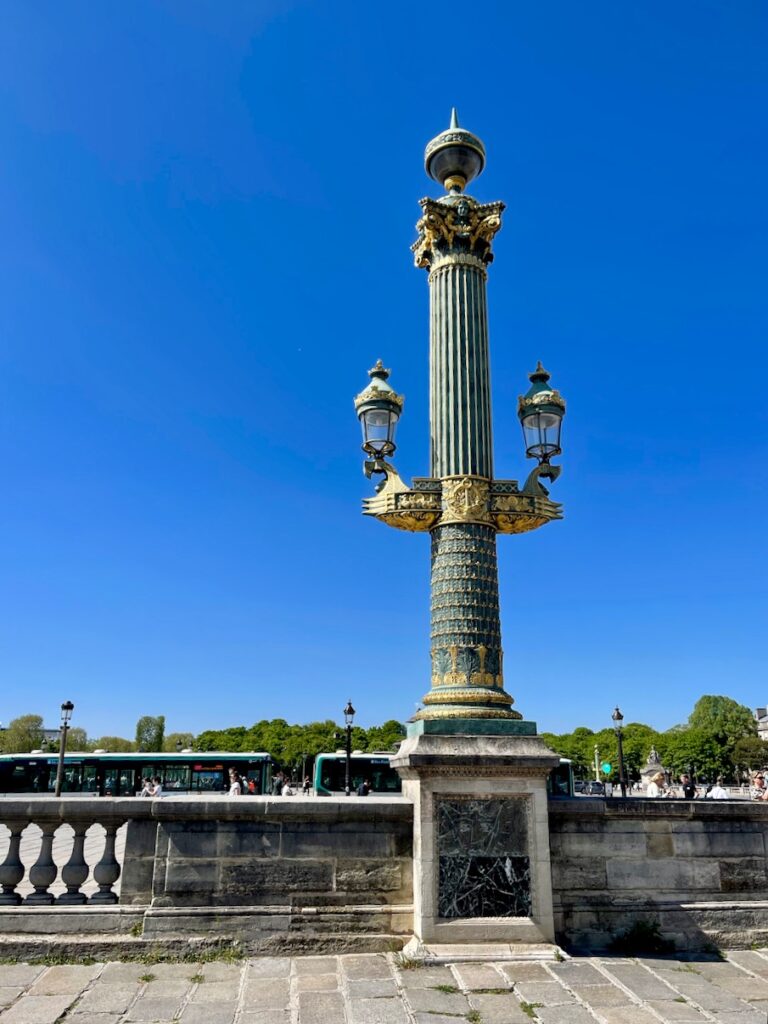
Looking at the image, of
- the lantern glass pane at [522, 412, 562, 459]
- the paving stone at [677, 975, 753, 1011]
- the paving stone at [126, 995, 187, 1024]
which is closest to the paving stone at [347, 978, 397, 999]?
the paving stone at [126, 995, 187, 1024]

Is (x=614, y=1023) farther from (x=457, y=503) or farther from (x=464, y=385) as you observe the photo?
(x=464, y=385)

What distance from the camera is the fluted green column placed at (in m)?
7.70

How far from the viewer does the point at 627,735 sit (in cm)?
10594

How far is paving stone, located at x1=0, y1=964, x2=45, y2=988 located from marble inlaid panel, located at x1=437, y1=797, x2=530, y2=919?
342 cm

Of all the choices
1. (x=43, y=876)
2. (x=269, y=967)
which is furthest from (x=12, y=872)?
(x=269, y=967)

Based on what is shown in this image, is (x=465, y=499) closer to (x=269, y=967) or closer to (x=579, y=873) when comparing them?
(x=579, y=873)

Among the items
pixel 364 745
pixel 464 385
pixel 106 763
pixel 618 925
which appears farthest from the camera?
pixel 364 745

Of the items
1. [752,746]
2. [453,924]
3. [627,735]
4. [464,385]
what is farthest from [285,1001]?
[627,735]

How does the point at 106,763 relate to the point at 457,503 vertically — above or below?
below

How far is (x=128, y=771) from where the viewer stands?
31797 millimetres

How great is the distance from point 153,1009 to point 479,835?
10.3 feet

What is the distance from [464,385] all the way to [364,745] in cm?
6882

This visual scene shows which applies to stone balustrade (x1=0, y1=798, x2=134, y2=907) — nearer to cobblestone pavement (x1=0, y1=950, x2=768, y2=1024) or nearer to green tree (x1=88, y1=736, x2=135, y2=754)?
cobblestone pavement (x1=0, y1=950, x2=768, y2=1024)

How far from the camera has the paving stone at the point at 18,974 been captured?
5.80 m
